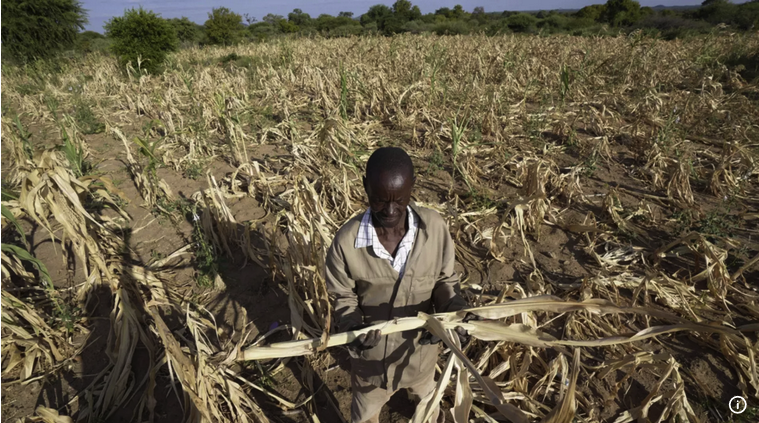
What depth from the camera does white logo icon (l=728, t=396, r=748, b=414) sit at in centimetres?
205

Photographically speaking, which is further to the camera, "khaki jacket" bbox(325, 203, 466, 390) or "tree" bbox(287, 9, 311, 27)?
"tree" bbox(287, 9, 311, 27)

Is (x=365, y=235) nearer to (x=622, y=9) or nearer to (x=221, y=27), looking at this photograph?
(x=221, y=27)

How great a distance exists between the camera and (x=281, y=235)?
3.59 metres

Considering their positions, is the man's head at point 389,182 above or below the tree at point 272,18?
below

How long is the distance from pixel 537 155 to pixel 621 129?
1.75m

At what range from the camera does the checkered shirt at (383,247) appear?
142 centimetres

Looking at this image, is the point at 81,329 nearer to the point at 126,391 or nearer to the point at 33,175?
the point at 126,391

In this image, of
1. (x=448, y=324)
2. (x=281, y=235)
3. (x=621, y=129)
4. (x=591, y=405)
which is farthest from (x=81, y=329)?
(x=621, y=129)

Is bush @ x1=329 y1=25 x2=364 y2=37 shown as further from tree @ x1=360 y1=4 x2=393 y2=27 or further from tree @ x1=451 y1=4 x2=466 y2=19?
tree @ x1=451 y1=4 x2=466 y2=19

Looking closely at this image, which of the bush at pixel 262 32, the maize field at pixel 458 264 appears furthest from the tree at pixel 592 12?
the maize field at pixel 458 264

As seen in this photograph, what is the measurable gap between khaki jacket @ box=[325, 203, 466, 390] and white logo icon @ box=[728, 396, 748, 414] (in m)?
2.06

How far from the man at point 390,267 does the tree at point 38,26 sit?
16.6 m

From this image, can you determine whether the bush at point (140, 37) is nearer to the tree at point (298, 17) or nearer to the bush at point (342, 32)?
the bush at point (342, 32)

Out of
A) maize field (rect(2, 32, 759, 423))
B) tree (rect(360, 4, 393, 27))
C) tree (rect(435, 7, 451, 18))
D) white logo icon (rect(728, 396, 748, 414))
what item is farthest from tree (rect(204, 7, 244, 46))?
white logo icon (rect(728, 396, 748, 414))
